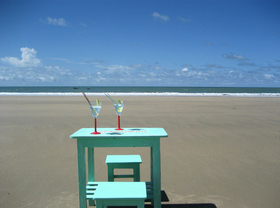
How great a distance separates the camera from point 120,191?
1.80 metres

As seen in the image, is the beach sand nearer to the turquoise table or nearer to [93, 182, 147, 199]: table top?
the turquoise table

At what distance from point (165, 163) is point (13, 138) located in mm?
3529

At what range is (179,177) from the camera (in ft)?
10.6

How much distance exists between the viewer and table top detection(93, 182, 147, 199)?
1711 mm

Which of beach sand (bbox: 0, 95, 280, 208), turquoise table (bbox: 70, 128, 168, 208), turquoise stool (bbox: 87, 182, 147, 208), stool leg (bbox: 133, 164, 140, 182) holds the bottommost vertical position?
beach sand (bbox: 0, 95, 280, 208)

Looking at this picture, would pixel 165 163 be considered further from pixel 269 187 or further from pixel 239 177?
pixel 269 187

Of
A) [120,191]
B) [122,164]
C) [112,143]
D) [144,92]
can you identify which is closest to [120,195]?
[120,191]

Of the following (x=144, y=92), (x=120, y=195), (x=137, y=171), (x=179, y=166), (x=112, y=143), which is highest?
(x=144, y=92)

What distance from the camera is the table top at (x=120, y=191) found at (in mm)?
1711

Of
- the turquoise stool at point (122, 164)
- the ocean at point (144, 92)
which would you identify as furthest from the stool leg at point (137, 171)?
the ocean at point (144, 92)

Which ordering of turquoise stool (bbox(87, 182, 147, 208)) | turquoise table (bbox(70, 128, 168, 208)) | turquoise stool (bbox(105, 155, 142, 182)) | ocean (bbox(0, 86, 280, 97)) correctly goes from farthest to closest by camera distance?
ocean (bbox(0, 86, 280, 97)) < turquoise stool (bbox(105, 155, 142, 182)) < turquoise table (bbox(70, 128, 168, 208)) < turquoise stool (bbox(87, 182, 147, 208))

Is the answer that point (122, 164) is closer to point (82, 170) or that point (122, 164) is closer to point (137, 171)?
point (137, 171)

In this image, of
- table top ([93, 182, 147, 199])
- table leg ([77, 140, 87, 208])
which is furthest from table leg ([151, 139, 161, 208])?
table leg ([77, 140, 87, 208])

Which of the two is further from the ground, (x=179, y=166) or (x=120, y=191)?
(x=120, y=191)
